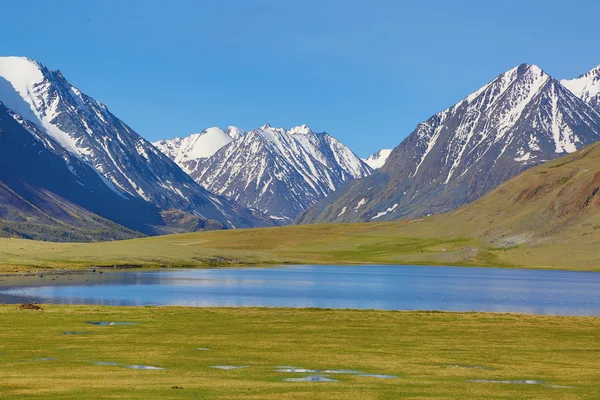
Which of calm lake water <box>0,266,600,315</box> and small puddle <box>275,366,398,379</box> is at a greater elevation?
calm lake water <box>0,266,600,315</box>

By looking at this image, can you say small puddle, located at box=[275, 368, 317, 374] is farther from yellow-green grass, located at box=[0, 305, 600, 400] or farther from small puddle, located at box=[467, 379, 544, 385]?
small puddle, located at box=[467, 379, 544, 385]

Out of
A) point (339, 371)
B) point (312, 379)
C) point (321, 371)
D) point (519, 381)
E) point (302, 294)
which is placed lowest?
point (312, 379)

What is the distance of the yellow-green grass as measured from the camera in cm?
3959

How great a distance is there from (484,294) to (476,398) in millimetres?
107174

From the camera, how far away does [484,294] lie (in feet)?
468

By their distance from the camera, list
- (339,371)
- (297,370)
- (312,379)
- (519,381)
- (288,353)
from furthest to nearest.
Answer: (288,353), (297,370), (339,371), (519,381), (312,379)

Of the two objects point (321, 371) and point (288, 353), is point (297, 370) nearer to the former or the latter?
point (321, 371)

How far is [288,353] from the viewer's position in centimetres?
5503

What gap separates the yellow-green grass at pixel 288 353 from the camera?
3959cm

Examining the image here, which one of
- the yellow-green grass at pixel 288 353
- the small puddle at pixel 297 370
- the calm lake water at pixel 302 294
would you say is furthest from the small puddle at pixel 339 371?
the calm lake water at pixel 302 294

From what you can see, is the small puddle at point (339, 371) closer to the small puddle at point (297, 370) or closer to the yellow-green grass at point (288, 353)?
the small puddle at point (297, 370)

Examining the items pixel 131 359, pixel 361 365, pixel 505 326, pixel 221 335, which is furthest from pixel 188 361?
pixel 505 326

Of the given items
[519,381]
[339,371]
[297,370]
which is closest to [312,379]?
[339,371]

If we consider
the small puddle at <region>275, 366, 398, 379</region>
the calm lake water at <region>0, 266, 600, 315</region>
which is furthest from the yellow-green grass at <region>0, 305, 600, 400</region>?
the calm lake water at <region>0, 266, 600, 315</region>
